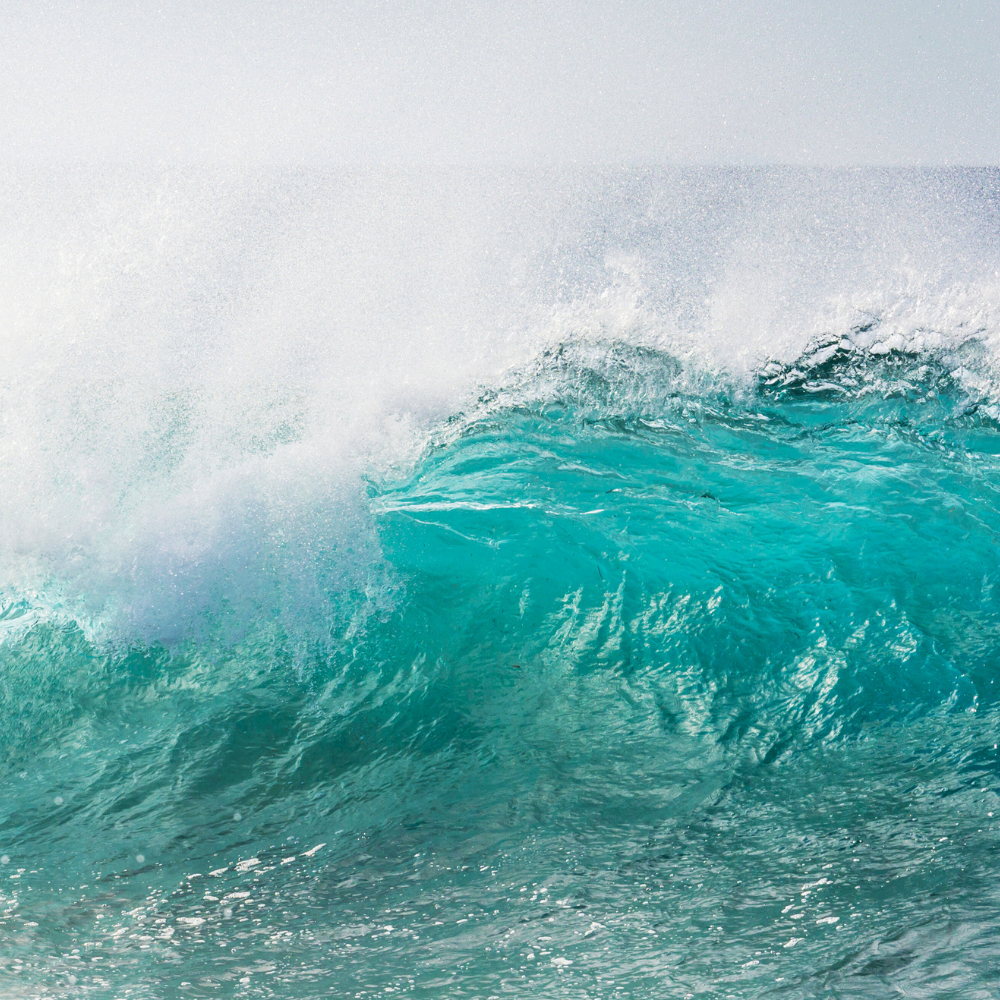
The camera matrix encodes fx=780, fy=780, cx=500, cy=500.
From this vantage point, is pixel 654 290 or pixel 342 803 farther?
pixel 654 290

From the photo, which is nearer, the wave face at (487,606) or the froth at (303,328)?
the wave face at (487,606)

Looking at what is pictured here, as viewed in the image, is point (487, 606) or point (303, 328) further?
point (303, 328)

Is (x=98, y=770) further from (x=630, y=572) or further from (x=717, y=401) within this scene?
(x=717, y=401)

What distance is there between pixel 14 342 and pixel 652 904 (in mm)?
3382

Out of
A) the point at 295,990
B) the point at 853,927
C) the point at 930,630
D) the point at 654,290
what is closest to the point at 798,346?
the point at 654,290

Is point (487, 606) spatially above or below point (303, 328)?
below

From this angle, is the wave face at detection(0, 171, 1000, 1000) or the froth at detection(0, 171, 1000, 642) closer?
the wave face at detection(0, 171, 1000, 1000)

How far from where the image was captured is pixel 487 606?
280 centimetres

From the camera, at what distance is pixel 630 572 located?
2.85 metres

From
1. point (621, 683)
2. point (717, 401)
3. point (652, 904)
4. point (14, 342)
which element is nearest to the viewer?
point (652, 904)

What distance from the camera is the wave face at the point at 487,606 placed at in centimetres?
181

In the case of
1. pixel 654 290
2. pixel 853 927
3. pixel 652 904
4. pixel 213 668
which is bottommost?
pixel 853 927

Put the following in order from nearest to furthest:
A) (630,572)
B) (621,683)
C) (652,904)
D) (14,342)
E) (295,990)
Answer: (295,990), (652,904), (621,683), (630,572), (14,342)

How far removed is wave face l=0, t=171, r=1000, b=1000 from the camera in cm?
181
